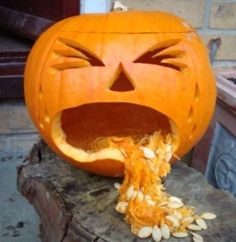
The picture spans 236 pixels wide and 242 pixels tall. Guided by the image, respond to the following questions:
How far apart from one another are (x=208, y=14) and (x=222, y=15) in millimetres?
52

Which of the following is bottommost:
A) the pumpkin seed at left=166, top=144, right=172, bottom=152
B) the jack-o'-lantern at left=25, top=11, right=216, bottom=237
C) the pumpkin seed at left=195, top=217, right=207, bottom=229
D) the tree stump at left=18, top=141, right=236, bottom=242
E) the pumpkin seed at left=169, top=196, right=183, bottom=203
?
the tree stump at left=18, top=141, right=236, bottom=242

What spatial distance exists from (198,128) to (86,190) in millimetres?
293

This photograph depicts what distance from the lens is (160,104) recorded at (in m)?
0.89

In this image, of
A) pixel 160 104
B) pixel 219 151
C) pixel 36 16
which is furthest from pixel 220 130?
pixel 36 16

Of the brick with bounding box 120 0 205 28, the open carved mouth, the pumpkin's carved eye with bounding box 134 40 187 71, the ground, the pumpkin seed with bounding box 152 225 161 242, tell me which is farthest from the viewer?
the brick with bounding box 120 0 205 28

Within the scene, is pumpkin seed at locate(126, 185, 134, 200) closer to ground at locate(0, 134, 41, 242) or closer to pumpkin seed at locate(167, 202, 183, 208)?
pumpkin seed at locate(167, 202, 183, 208)

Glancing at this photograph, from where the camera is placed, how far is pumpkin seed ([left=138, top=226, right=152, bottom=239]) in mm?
811

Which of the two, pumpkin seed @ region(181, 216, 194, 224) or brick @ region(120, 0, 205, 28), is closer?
pumpkin seed @ region(181, 216, 194, 224)

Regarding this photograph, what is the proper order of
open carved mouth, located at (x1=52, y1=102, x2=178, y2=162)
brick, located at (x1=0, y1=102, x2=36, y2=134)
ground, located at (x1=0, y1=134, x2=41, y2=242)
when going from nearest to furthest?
open carved mouth, located at (x1=52, y1=102, x2=178, y2=162) → ground, located at (x1=0, y1=134, x2=41, y2=242) → brick, located at (x1=0, y1=102, x2=36, y2=134)

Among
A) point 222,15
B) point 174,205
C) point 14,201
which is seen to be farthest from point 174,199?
point 222,15

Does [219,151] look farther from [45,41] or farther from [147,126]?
[45,41]

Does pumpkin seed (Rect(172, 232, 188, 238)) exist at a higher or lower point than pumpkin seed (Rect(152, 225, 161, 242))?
lower

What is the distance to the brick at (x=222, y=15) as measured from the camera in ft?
5.01

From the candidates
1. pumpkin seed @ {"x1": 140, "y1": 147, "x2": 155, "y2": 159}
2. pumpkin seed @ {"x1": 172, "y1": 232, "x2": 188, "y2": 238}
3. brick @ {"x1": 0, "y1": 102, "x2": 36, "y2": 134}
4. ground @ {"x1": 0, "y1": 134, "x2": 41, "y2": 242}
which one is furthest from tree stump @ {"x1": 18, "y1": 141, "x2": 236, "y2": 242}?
brick @ {"x1": 0, "y1": 102, "x2": 36, "y2": 134}
